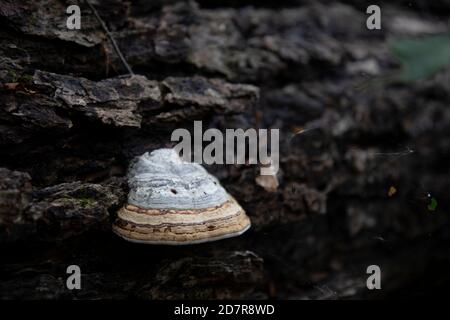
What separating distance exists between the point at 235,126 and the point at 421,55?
85.6 inches

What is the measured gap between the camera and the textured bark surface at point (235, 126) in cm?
291

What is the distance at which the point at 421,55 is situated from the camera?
6.24ft

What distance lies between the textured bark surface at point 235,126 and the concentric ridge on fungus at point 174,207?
0.20 m

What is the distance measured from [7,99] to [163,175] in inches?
44.4

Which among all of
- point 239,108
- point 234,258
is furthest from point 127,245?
point 239,108

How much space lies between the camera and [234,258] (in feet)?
11.5

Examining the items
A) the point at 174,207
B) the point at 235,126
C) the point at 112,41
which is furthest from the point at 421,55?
the point at 112,41

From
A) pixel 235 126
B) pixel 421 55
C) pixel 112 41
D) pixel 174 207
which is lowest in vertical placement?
pixel 174 207

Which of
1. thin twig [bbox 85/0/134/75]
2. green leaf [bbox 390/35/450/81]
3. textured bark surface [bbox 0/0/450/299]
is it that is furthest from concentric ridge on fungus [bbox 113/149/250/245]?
green leaf [bbox 390/35/450/81]

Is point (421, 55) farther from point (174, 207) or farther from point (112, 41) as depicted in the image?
point (112, 41)

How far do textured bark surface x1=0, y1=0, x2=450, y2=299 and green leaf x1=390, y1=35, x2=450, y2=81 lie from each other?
1.91 m

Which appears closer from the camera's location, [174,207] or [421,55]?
[421,55]

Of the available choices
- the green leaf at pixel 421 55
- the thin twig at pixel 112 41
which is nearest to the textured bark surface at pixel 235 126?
the thin twig at pixel 112 41
